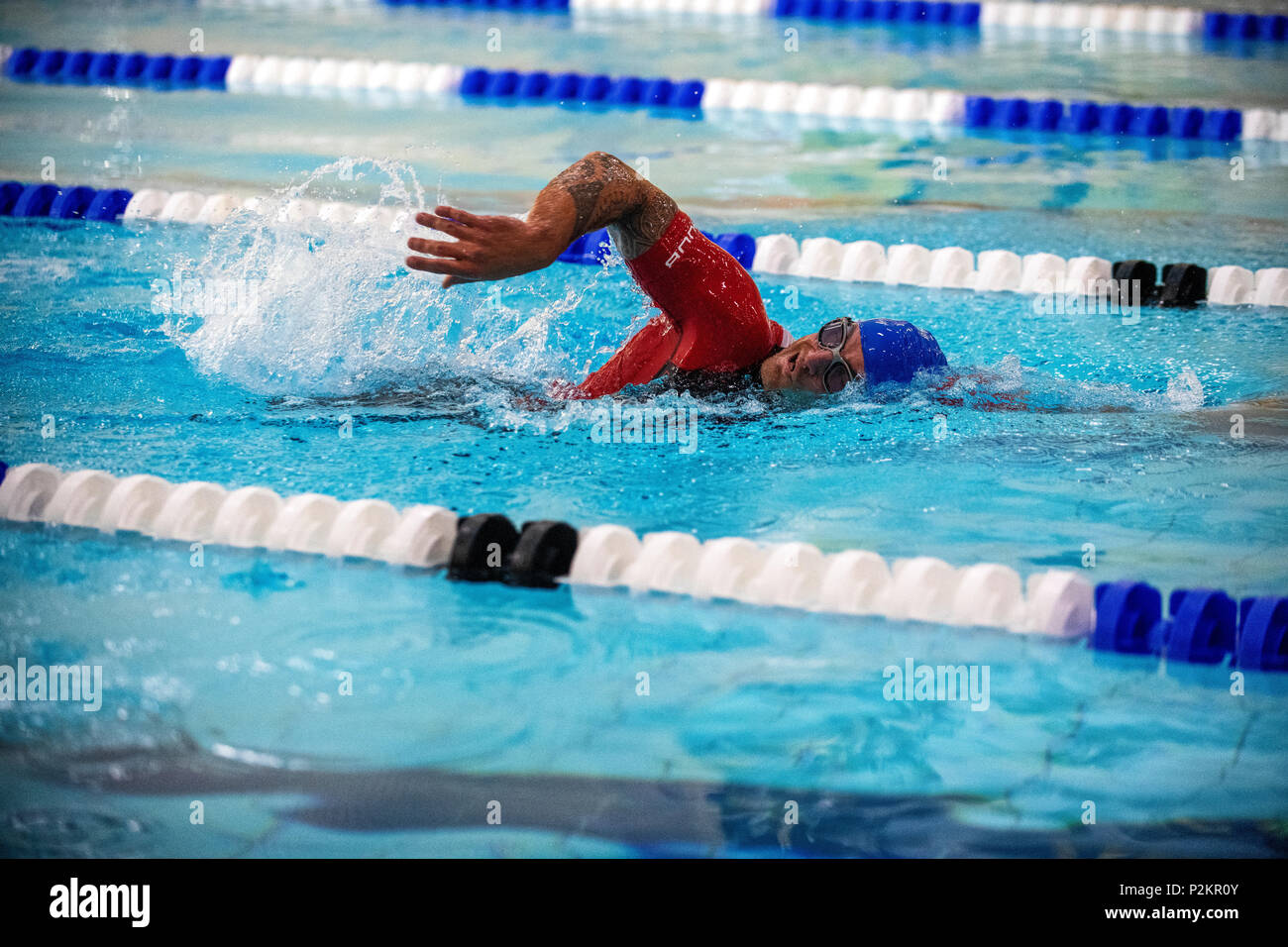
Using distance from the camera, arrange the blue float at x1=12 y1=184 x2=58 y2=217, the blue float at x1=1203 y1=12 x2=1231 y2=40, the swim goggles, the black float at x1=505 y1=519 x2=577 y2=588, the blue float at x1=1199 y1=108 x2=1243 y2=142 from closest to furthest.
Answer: the black float at x1=505 y1=519 x2=577 y2=588 → the swim goggles → the blue float at x1=12 y1=184 x2=58 y2=217 → the blue float at x1=1199 y1=108 x2=1243 y2=142 → the blue float at x1=1203 y1=12 x2=1231 y2=40

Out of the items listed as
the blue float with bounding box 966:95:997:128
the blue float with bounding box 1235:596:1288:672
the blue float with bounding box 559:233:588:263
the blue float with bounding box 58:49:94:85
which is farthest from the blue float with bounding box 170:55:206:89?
the blue float with bounding box 1235:596:1288:672

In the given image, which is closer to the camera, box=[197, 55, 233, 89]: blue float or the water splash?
the water splash

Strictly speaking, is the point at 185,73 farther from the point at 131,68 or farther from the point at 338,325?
the point at 338,325

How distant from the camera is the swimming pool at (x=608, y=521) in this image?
2.19 meters

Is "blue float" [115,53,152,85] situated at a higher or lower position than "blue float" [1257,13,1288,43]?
lower

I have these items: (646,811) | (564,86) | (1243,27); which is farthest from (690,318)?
(1243,27)

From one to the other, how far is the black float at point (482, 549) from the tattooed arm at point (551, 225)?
51 cm

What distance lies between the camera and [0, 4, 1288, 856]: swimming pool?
2186 millimetres

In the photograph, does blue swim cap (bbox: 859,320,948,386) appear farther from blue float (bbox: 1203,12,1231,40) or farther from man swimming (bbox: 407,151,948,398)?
blue float (bbox: 1203,12,1231,40)

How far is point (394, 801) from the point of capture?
7.10 ft

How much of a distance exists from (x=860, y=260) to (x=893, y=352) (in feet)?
5.75

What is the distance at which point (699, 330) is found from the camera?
11.0 ft

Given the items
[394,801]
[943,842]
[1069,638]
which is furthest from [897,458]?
[394,801]

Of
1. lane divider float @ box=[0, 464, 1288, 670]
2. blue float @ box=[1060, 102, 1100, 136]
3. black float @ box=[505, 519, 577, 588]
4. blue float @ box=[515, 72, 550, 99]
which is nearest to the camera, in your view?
lane divider float @ box=[0, 464, 1288, 670]
